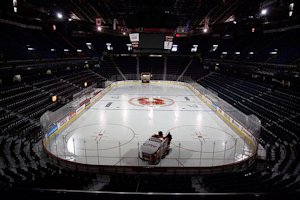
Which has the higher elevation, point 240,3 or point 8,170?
point 240,3

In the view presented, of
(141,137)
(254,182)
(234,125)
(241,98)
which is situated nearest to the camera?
(254,182)

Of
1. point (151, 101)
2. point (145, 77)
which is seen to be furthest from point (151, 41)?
point (145, 77)

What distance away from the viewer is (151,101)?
2339 cm

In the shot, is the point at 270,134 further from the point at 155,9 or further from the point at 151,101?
the point at 151,101

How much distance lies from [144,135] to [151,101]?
33.5ft

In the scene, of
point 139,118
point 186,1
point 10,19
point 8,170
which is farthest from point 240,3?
point 10,19

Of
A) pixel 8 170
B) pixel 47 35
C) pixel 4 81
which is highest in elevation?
pixel 47 35

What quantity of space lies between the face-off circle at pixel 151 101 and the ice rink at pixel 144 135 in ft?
0.35

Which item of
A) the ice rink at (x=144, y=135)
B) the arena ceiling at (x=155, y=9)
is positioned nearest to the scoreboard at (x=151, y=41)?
the arena ceiling at (x=155, y=9)

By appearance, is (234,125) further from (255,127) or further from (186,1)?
(186,1)

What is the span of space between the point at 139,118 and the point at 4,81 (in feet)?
44.0

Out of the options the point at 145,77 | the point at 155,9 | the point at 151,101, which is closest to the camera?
the point at 155,9

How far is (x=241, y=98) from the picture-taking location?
20609 mm

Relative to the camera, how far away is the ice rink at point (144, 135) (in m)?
10.5
